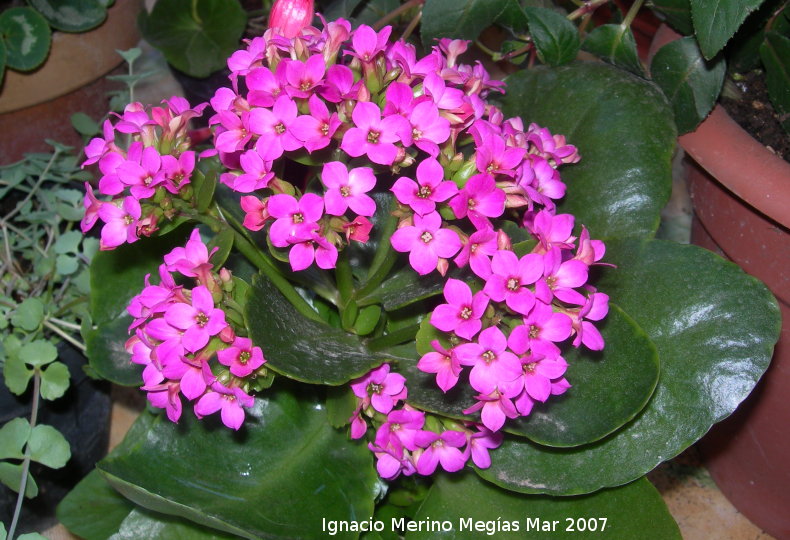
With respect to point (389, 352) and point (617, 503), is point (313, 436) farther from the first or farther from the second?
point (617, 503)

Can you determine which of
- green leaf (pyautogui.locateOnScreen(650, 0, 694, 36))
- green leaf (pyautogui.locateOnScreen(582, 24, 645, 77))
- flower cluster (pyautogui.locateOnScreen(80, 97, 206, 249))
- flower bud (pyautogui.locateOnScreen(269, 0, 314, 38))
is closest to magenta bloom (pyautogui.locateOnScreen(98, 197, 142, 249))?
flower cluster (pyautogui.locateOnScreen(80, 97, 206, 249))

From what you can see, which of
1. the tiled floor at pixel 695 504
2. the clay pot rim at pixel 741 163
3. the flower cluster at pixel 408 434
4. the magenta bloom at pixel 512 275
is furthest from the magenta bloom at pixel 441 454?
the tiled floor at pixel 695 504

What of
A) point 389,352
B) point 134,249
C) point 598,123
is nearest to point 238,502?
point 389,352

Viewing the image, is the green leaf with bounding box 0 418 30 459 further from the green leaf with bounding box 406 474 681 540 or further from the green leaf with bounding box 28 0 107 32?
the green leaf with bounding box 28 0 107 32

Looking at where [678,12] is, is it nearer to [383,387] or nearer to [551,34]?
[551,34]

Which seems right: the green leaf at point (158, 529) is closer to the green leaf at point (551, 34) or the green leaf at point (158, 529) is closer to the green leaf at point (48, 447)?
the green leaf at point (48, 447)

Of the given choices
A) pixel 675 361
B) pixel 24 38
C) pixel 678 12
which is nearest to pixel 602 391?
pixel 675 361
